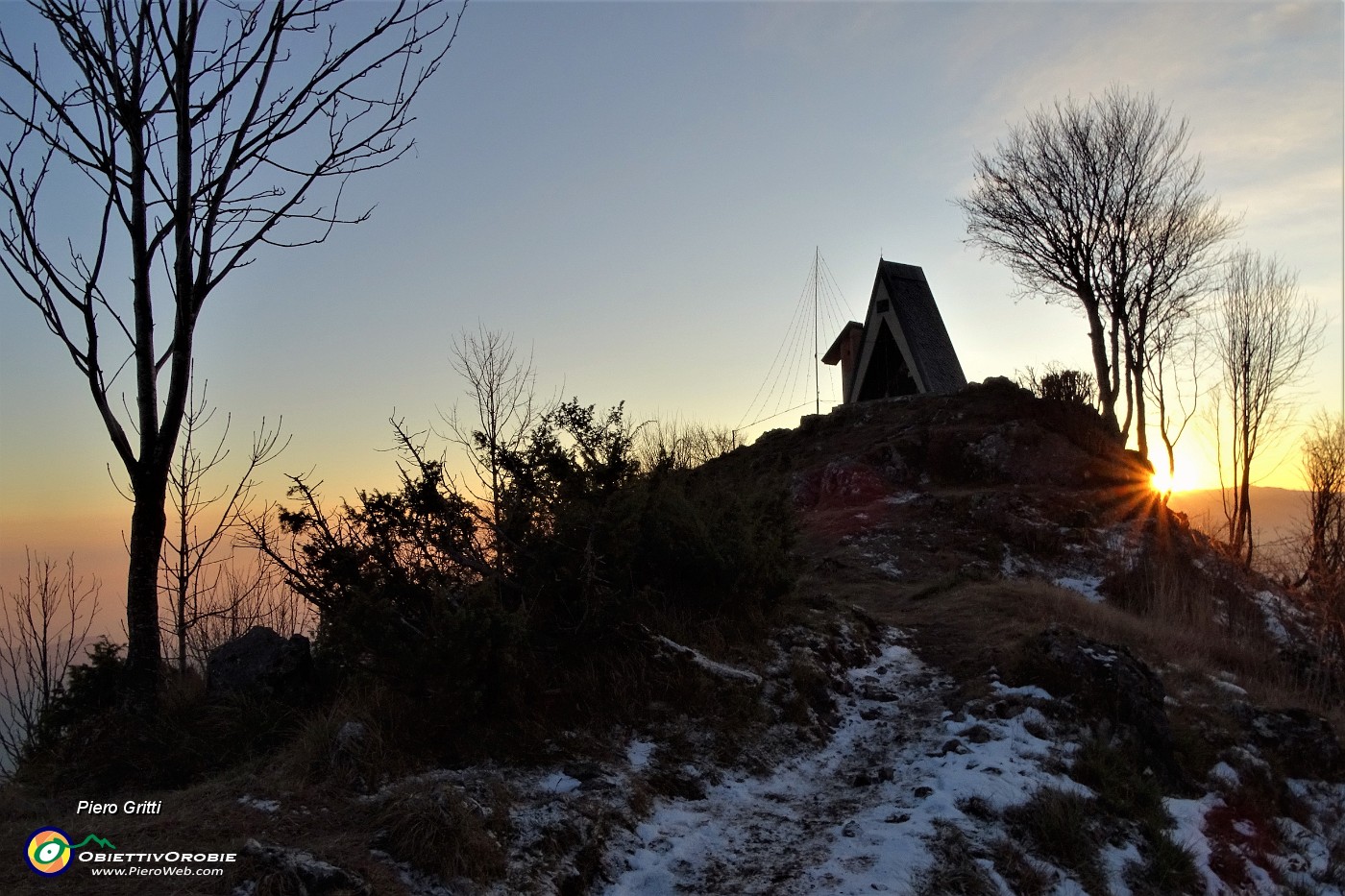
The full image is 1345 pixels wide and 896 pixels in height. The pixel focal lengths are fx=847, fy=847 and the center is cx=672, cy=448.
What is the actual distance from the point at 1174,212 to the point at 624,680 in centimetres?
2174

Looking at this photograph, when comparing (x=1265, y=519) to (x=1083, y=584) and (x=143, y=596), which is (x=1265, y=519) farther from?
(x=143, y=596)

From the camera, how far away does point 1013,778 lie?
586 centimetres

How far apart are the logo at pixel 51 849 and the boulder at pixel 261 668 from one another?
6.56 feet

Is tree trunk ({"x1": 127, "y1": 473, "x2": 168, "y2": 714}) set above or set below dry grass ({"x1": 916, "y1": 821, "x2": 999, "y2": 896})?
above

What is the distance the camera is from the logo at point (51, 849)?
3.85 meters

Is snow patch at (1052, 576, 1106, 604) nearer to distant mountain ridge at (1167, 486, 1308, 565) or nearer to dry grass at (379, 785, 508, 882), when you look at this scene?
distant mountain ridge at (1167, 486, 1308, 565)

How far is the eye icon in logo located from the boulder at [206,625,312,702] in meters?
2.00

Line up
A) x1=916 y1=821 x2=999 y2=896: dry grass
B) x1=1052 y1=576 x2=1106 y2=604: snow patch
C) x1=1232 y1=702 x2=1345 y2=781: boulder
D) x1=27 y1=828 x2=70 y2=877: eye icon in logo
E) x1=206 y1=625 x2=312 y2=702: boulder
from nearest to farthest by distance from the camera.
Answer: x1=27 y1=828 x2=70 y2=877: eye icon in logo
x1=916 y1=821 x2=999 y2=896: dry grass
x1=206 y1=625 x2=312 y2=702: boulder
x1=1232 y1=702 x2=1345 y2=781: boulder
x1=1052 y1=576 x2=1106 y2=604: snow patch

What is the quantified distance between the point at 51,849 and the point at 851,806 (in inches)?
177

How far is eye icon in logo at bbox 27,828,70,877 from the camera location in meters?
3.85

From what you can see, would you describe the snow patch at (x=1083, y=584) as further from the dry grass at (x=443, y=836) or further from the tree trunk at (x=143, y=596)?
the tree trunk at (x=143, y=596)

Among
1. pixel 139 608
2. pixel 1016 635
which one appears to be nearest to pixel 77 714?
pixel 139 608

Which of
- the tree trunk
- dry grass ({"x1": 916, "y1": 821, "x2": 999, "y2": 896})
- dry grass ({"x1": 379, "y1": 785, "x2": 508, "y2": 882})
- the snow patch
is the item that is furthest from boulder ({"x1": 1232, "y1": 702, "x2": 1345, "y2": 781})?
the tree trunk

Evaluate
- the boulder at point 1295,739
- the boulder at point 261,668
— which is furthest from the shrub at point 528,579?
the boulder at point 1295,739
